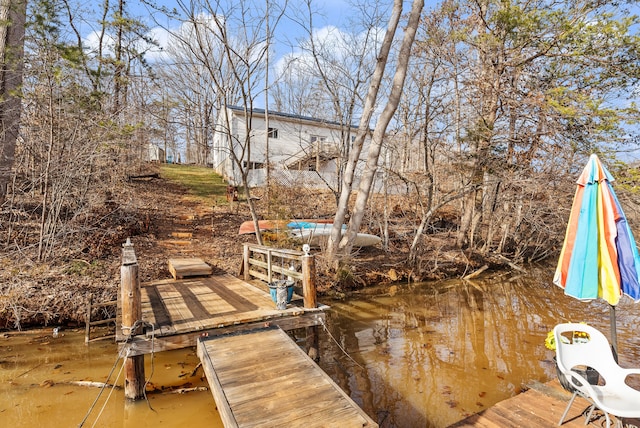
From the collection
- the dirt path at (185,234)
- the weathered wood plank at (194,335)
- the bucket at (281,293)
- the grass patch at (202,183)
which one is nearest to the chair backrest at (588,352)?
the weathered wood plank at (194,335)

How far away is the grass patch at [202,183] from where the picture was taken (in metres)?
17.0

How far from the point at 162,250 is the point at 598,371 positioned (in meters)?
9.58

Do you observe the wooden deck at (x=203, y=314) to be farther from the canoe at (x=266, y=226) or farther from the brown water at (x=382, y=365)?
the canoe at (x=266, y=226)

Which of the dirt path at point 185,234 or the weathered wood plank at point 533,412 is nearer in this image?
the weathered wood plank at point 533,412

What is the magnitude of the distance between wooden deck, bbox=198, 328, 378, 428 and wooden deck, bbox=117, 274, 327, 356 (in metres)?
0.29

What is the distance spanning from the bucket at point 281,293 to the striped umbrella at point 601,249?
3491mm

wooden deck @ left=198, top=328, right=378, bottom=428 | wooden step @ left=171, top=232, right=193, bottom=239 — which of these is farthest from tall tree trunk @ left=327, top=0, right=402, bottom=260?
wooden deck @ left=198, top=328, right=378, bottom=428

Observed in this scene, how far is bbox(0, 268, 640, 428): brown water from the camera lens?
414 centimetres

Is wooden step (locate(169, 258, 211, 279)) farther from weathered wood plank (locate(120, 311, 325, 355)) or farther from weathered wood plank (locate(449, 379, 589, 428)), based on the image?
weathered wood plank (locate(449, 379, 589, 428))

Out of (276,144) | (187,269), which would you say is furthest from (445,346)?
(276,144)

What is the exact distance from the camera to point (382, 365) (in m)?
5.52

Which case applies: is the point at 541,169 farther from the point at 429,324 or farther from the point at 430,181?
the point at 429,324

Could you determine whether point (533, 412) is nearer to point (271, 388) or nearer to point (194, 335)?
point (271, 388)

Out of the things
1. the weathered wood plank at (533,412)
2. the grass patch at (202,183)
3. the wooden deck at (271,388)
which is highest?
the grass patch at (202,183)
